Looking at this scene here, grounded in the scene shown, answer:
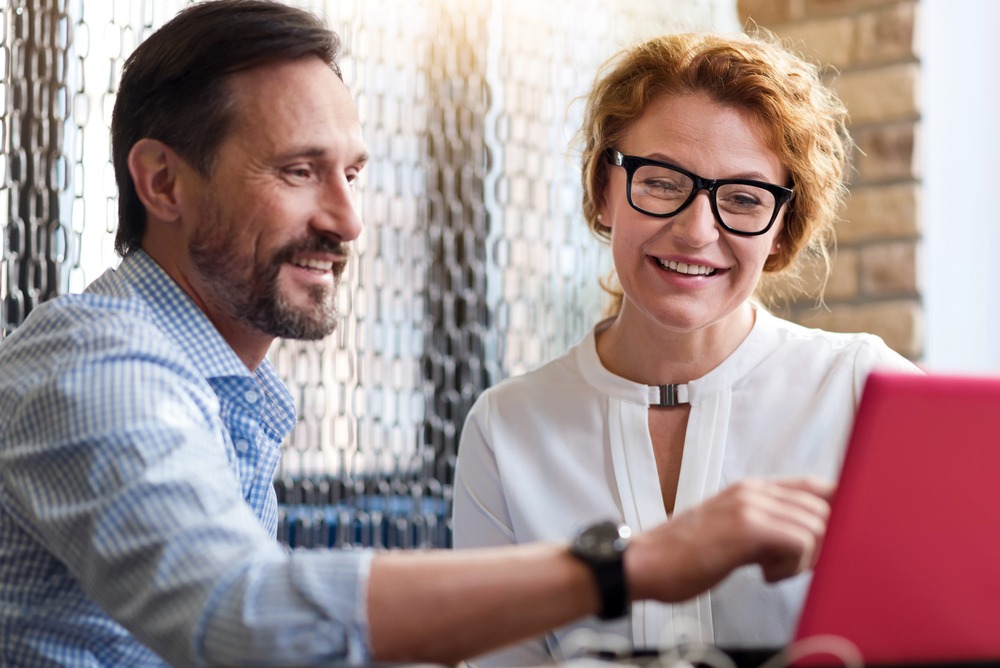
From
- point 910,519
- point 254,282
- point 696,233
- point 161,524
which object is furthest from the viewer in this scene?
point 696,233

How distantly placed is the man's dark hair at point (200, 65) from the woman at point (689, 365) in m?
0.53

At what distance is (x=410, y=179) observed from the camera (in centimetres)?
239

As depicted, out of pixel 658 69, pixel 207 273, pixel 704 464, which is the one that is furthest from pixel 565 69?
pixel 207 273

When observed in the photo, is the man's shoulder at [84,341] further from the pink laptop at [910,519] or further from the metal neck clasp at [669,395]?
the metal neck clasp at [669,395]

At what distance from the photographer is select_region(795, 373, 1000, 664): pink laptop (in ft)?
2.59

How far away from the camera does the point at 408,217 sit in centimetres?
239

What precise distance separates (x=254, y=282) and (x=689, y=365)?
70 centimetres

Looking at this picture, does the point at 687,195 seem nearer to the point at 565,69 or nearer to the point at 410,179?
the point at 410,179

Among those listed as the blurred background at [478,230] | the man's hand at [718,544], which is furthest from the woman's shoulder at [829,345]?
the man's hand at [718,544]

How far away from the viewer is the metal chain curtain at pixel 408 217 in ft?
6.08

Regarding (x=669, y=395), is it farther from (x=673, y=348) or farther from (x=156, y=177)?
(x=156, y=177)

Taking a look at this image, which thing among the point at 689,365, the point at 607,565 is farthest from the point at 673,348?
the point at 607,565

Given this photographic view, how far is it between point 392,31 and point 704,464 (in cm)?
121

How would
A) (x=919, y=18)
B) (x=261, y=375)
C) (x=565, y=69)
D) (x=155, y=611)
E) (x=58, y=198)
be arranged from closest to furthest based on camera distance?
(x=155, y=611) < (x=261, y=375) < (x=58, y=198) < (x=919, y=18) < (x=565, y=69)
